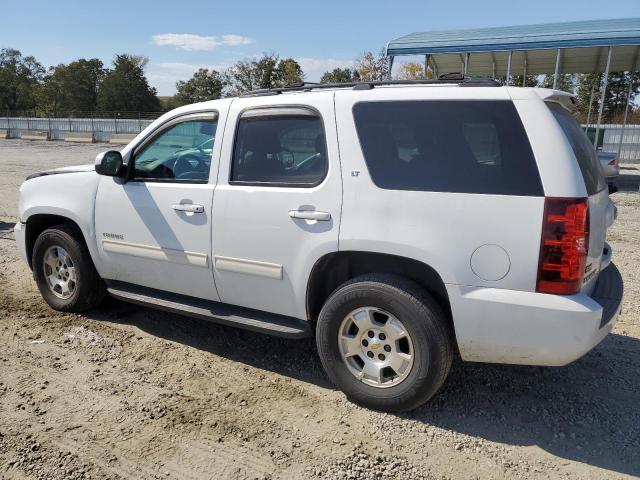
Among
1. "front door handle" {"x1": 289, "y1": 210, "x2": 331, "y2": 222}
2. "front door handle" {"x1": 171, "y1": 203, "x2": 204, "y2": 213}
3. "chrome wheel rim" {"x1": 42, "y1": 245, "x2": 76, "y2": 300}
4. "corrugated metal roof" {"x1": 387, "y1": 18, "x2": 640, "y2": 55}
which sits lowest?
"chrome wheel rim" {"x1": 42, "y1": 245, "x2": 76, "y2": 300}

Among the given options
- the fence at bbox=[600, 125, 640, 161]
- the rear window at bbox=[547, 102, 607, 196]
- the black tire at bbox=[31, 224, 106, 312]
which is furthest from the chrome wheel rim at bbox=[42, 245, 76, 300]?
the fence at bbox=[600, 125, 640, 161]

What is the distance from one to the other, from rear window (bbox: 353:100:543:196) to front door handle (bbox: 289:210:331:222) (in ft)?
1.24

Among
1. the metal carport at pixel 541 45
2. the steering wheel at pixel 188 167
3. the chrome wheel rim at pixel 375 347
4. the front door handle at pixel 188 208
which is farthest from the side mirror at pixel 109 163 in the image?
the metal carport at pixel 541 45

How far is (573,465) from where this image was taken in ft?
9.48

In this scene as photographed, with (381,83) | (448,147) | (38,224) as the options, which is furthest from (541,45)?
(38,224)

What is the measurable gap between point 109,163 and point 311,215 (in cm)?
184

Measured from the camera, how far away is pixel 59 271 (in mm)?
4871

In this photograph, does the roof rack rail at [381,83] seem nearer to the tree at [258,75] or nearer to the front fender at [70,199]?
the front fender at [70,199]

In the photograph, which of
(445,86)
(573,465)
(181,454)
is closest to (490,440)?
(573,465)

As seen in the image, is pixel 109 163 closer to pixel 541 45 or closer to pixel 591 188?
pixel 591 188

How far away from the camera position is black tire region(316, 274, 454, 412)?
10.2ft

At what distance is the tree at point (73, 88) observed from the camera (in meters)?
65.9

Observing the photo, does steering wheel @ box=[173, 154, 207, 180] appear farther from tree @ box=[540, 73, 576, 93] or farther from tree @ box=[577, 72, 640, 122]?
tree @ box=[577, 72, 640, 122]

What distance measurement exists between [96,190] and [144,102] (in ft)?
215
